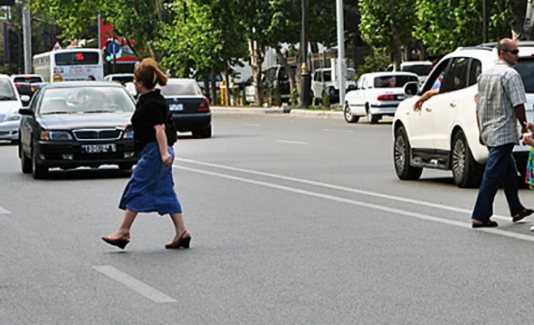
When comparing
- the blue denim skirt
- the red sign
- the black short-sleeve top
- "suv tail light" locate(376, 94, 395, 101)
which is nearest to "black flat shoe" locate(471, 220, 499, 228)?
the blue denim skirt

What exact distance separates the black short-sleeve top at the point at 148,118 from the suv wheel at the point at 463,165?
6.16m

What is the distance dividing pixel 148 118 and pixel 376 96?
29463 mm

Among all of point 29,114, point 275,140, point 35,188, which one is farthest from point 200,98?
point 35,188

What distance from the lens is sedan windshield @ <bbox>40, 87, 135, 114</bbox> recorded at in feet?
70.9

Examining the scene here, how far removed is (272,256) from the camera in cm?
1129

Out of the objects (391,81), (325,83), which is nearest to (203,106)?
(391,81)

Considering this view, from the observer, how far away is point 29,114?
2153 centimetres

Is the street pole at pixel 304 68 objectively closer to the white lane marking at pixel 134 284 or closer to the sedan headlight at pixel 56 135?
the sedan headlight at pixel 56 135

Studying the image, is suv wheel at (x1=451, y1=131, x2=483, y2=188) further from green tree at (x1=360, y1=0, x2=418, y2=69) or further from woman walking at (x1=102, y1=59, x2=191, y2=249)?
green tree at (x1=360, y1=0, x2=418, y2=69)

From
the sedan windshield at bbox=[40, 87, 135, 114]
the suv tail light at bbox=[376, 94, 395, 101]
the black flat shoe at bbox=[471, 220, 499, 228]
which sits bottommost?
the black flat shoe at bbox=[471, 220, 499, 228]

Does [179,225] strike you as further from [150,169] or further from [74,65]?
[74,65]

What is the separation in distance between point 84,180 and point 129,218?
8.74 m

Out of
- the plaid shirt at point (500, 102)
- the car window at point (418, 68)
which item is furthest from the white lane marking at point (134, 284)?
the car window at point (418, 68)

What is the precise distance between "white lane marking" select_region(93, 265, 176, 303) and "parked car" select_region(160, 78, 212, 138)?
23078mm
